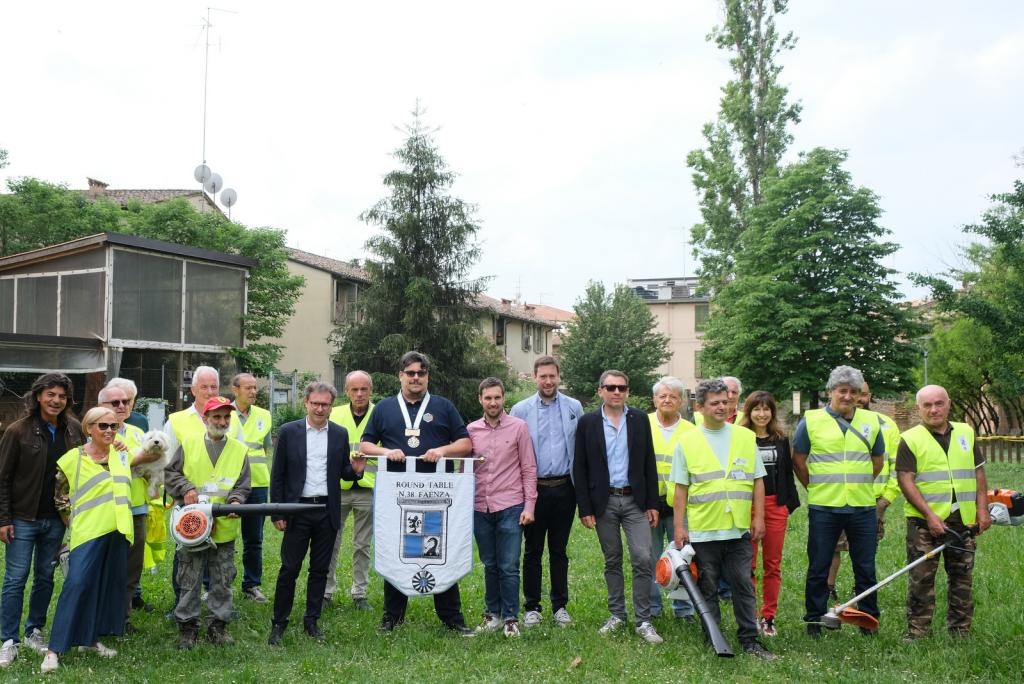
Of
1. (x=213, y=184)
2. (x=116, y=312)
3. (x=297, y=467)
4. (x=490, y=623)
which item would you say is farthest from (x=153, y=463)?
(x=213, y=184)

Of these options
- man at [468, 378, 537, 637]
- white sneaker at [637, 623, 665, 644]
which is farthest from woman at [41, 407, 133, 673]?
white sneaker at [637, 623, 665, 644]

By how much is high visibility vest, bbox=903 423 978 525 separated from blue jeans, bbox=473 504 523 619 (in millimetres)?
3069

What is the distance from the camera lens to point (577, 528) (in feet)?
43.1

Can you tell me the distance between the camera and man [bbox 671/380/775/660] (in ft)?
20.7

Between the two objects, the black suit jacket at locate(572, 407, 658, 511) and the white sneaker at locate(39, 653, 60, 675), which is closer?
the white sneaker at locate(39, 653, 60, 675)

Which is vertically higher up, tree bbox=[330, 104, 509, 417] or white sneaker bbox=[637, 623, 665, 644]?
tree bbox=[330, 104, 509, 417]

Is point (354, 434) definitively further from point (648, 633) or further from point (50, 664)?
point (648, 633)

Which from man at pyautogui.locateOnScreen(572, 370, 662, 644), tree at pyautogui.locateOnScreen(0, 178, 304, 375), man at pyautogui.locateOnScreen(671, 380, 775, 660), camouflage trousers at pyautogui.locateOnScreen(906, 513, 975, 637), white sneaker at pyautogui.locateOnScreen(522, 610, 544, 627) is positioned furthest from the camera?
tree at pyautogui.locateOnScreen(0, 178, 304, 375)

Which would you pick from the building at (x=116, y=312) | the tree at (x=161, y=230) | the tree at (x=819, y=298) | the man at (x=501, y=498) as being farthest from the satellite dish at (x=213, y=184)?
the man at (x=501, y=498)

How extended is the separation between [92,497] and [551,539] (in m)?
3.44

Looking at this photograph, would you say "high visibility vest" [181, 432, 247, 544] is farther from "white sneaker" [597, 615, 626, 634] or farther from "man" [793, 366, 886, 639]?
"man" [793, 366, 886, 639]

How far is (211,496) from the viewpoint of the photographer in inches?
266

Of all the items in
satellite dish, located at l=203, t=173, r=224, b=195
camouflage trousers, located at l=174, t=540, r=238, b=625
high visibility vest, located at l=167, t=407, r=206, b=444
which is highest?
satellite dish, located at l=203, t=173, r=224, b=195

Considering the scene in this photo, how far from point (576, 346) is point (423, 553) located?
1839 inches
